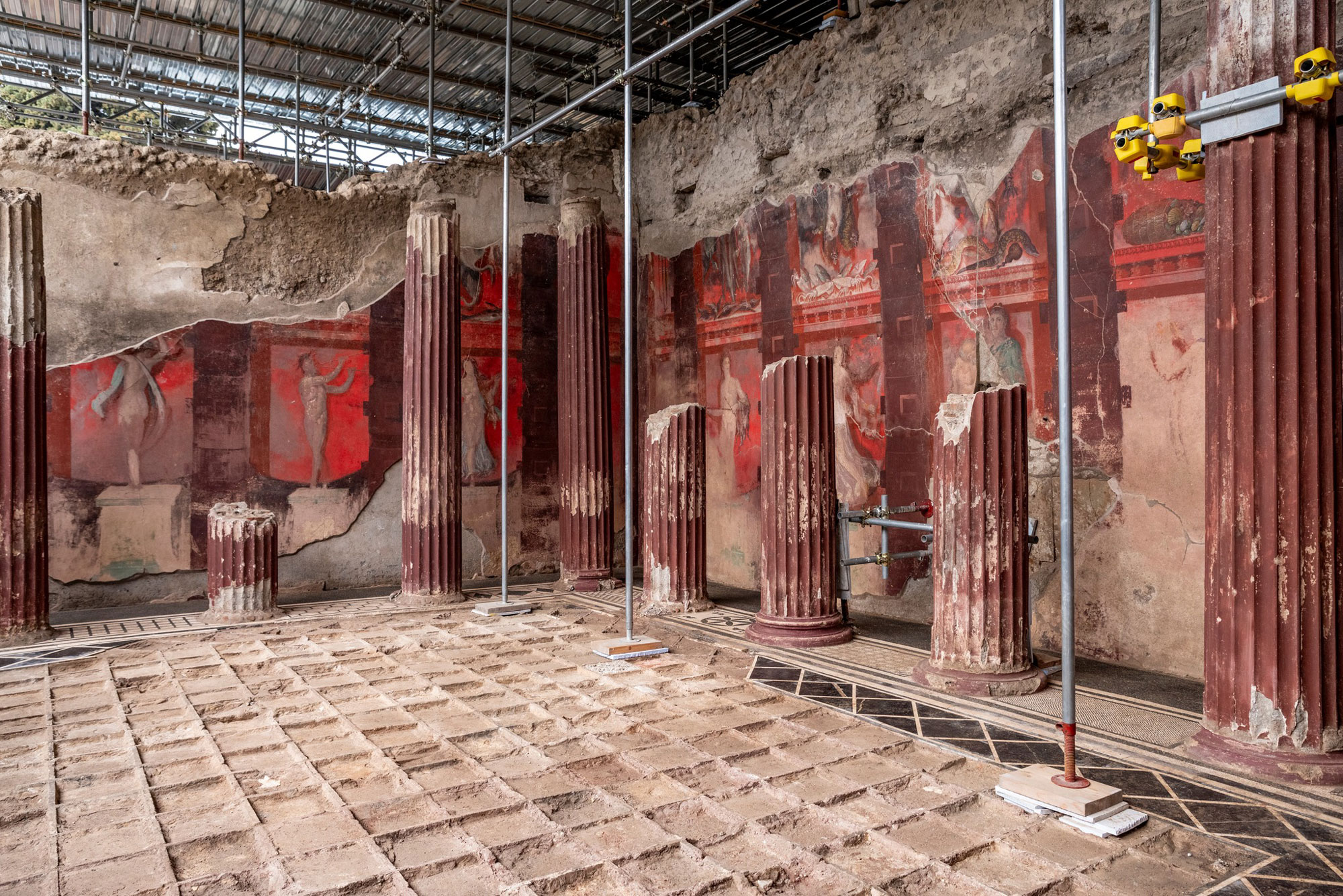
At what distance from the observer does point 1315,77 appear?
3760 mm

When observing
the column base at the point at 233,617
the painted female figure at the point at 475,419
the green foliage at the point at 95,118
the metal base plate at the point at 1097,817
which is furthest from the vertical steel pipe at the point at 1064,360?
the green foliage at the point at 95,118

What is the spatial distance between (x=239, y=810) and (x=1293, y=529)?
4.62 m

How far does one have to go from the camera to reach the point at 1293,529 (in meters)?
3.93

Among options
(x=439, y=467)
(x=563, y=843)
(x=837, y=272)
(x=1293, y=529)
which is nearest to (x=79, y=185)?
(x=439, y=467)

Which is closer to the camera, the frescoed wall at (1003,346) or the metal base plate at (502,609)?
the frescoed wall at (1003,346)

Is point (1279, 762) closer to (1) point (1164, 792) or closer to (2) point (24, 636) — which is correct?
(1) point (1164, 792)

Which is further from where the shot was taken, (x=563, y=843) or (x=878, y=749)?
(x=878, y=749)

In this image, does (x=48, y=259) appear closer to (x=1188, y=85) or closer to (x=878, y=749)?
(x=878, y=749)

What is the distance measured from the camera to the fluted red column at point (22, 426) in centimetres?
706

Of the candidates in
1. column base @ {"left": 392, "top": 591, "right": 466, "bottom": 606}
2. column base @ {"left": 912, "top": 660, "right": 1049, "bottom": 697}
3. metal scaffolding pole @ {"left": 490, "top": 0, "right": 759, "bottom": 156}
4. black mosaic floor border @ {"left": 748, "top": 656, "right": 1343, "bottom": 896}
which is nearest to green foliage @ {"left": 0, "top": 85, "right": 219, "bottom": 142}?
column base @ {"left": 392, "top": 591, "right": 466, "bottom": 606}

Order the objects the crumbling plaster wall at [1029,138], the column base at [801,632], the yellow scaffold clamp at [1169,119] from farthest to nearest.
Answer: the column base at [801,632] < the crumbling plaster wall at [1029,138] < the yellow scaffold clamp at [1169,119]

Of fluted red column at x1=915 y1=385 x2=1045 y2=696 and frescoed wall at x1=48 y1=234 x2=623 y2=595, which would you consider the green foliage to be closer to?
frescoed wall at x1=48 y1=234 x2=623 y2=595

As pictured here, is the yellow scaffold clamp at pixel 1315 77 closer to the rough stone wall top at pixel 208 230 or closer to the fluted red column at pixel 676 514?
the fluted red column at pixel 676 514

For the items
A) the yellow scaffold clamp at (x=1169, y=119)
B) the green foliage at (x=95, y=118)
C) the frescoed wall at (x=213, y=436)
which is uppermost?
the green foliage at (x=95, y=118)
